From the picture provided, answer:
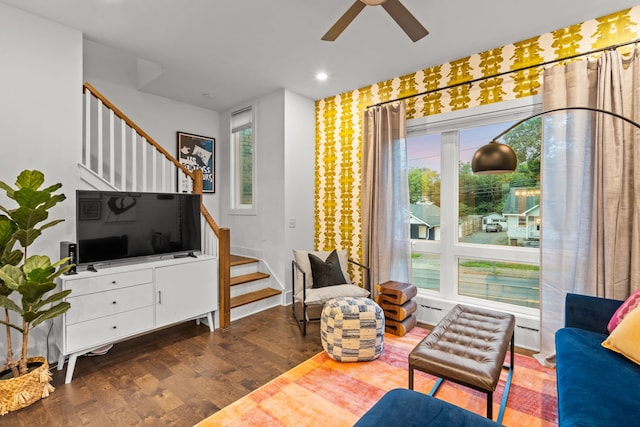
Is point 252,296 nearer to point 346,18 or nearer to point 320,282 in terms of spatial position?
point 320,282

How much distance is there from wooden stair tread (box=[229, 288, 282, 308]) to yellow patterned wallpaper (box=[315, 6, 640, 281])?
0.94 metres

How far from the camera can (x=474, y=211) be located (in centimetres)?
342

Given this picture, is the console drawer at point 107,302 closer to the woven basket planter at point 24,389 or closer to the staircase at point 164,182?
the woven basket planter at point 24,389

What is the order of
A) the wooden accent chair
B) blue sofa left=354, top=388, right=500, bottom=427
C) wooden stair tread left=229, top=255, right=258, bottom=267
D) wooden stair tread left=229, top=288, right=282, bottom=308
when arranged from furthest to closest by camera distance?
wooden stair tread left=229, top=255, right=258, bottom=267 → wooden stair tread left=229, top=288, right=282, bottom=308 → the wooden accent chair → blue sofa left=354, top=388, right=500, bottom=427

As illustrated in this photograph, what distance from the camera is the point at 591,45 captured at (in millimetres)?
2666

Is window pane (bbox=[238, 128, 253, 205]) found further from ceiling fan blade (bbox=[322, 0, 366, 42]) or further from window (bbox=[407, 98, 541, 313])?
ceiling fan blade (bbox=[322, 0, 366, 42])

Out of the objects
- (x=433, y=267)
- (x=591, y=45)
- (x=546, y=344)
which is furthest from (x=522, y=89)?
(x=546, y=344)

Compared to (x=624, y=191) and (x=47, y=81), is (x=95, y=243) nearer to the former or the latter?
(x=47, y=81)

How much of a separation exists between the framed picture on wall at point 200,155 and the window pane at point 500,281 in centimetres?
385

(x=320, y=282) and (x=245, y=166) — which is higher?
(x=245, y=166)

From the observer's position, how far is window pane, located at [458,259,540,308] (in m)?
3.09

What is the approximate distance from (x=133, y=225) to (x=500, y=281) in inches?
145

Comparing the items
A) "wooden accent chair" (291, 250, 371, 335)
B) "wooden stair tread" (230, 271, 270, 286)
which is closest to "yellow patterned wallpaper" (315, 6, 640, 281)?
"wooden accent chair" (291, 250, 371, 335)

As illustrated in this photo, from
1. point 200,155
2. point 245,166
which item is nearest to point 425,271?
point 245,166
